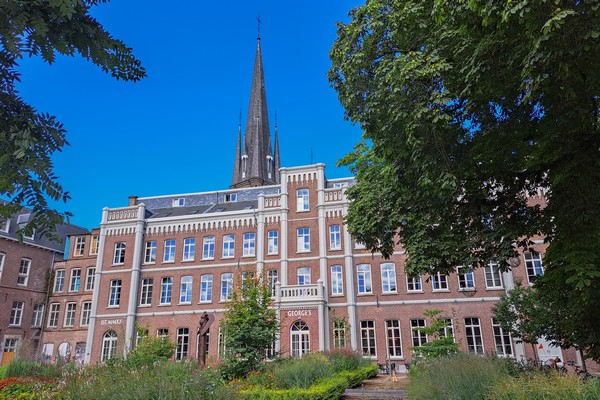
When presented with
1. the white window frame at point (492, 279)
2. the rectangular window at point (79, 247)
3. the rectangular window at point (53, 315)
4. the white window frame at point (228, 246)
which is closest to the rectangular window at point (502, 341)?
the white window frame at point (492, 279)

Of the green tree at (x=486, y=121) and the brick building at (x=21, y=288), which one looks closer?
the green tree at (x=486, y=121)

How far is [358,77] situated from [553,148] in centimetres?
408

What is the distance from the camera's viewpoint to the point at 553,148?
25.8 feet

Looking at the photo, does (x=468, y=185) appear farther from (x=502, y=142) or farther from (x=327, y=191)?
(x=327, y=191)

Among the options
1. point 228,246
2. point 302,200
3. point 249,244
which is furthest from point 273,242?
point 302,200

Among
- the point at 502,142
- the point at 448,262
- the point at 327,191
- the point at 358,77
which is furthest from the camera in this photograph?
the point at 327,191

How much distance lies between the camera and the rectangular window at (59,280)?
35.8 metres

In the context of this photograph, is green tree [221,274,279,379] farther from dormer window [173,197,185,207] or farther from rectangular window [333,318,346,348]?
dormer window [173,197,185,207]

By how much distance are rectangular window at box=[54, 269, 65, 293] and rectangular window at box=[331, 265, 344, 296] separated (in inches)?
915

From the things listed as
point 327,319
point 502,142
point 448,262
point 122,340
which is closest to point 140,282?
point 327,319

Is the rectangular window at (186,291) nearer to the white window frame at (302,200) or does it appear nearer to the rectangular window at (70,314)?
the white window frame at (302,200)

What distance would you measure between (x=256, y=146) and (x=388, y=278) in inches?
1313

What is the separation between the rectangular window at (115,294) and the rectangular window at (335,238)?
1639 cm

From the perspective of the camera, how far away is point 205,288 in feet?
101
